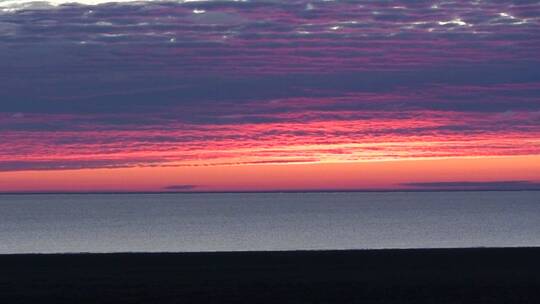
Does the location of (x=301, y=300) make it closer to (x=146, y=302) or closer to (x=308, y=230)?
(x=146, y=302)

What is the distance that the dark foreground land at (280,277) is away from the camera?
3269 centimetres

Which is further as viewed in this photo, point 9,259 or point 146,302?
point 9,259

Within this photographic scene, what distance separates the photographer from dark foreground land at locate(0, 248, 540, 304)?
3269 cm

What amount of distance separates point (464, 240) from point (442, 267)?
57.6 meters

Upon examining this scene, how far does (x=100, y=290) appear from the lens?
34.7 metres

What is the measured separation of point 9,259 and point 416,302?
18.8m

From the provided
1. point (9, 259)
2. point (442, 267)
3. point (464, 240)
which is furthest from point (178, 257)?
point (464, 240)

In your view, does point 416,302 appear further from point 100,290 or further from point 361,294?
point 100,290

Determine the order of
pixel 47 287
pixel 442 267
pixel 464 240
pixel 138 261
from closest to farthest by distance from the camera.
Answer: pixel 47 287, pixel 442 267, pixel 138 261, pixel 464 240

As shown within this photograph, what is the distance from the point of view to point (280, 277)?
125 ft

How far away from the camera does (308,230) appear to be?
119 meters

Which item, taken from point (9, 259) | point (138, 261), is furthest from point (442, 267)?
point (9, 259)

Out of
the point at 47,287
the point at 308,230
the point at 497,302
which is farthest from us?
the point at 308,230

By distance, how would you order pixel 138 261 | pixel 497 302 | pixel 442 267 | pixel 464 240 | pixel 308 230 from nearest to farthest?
pixel 497 302
pixel 442 267
pixel 138 261
pixel 464 240
pixel 308 230
